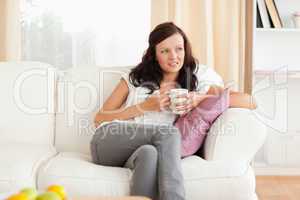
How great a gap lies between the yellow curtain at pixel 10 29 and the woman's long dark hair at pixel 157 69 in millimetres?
1335

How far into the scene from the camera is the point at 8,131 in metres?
2.84

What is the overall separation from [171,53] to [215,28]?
1.14 metres

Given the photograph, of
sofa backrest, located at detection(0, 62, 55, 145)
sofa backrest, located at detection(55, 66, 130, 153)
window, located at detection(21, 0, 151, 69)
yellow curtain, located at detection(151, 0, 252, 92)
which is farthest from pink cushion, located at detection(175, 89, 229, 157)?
window, located at detection(21, 0, 151, 69)

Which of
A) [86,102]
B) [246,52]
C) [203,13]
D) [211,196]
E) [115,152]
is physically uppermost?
[203,13]

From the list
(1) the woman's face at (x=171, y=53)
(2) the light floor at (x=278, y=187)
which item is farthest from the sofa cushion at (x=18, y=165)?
(2) the light floor at (x=278, y=187)

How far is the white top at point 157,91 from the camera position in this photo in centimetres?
265

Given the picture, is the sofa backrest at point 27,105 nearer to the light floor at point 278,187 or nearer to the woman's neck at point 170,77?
the woman's neck at point 170,77

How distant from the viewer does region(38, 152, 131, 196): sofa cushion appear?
217 centimetres

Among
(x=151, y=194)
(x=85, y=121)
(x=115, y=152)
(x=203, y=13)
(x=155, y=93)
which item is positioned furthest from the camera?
(x=203, y=13)

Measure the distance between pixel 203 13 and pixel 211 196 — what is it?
1.87 metres

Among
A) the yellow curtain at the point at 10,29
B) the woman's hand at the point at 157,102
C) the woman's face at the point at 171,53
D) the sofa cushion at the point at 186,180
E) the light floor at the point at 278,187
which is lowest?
the light floor at the point at 278,187

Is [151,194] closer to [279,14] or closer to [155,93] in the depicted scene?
[155,93]

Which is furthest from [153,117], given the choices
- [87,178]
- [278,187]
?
[278,187]

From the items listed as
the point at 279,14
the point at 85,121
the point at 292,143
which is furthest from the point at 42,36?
the point at 292,143
